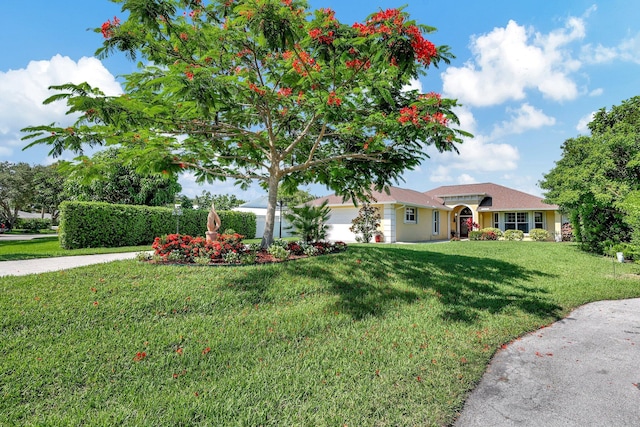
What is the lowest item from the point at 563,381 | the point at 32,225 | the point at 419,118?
the point at 563,381

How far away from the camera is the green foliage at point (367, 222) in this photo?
19312mm

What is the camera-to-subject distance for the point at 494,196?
80.2 feet

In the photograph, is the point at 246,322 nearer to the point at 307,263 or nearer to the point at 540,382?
the point at 307,263

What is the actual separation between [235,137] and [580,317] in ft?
29.9

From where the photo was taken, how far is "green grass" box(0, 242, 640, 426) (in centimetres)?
294

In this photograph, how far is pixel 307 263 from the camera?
7801 millimetres

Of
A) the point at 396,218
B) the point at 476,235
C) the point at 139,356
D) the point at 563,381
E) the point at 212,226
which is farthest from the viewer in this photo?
the point at 476,235

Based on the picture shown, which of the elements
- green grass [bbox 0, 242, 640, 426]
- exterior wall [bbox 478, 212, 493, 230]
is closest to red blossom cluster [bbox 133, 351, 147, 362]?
green grass [bbox 0, 242, 640, 426]

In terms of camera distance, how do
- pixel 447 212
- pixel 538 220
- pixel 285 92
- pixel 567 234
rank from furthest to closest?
pixel 447 212
pixel 538 220
pixel 567 234
pixel 285 92

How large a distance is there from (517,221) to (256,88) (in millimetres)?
23478

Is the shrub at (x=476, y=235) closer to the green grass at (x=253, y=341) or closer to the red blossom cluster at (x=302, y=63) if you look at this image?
the green grass at (x=253, y=341)

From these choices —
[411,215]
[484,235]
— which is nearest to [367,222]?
[411,215]

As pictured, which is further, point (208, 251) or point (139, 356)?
point (208, 251)

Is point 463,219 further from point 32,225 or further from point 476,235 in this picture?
point 32,225
